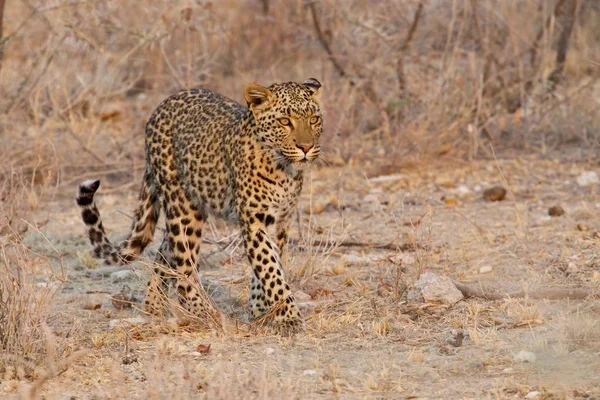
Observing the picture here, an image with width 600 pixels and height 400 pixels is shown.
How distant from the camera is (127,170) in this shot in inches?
447

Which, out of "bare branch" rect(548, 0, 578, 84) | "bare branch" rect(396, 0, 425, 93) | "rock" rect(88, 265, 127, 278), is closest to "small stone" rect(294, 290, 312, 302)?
"rock" rect(88, 265, 127, 278)

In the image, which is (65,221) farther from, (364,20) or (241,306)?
(364,20)

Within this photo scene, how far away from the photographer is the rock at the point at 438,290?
715 cm

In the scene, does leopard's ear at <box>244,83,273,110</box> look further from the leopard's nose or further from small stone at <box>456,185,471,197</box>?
small stone at <box>456,185,471,197</box>

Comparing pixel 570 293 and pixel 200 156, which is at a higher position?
pixel 200 156

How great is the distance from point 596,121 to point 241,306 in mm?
5701

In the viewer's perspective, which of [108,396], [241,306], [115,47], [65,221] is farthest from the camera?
[115,47]

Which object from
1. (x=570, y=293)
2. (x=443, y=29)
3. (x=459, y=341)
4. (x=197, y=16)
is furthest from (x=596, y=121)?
(x=459, y=341)

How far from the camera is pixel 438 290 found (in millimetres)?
7168

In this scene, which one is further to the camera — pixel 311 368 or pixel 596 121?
pixel 596 121

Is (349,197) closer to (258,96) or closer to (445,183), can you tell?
(445,183)

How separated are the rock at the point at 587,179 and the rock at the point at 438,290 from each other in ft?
12.6

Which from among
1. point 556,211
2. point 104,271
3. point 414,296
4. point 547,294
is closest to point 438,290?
point 414,296

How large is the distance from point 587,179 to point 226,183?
186 inches
